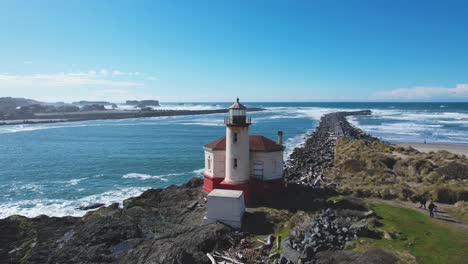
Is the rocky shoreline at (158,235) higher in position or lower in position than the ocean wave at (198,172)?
higher

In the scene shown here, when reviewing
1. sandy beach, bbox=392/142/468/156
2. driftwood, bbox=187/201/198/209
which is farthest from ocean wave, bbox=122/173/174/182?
sandy beach, bbox=392/142/468/156

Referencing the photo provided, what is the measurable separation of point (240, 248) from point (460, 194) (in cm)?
1148

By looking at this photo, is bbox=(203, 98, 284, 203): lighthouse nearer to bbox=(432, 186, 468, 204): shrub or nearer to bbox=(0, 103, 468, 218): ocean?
bbox=(432, 186, 468, 204): shrub

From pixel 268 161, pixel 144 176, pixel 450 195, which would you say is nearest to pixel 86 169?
pixel 144 176

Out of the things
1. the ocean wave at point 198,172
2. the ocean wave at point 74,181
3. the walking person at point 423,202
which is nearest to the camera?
the walking person at point 423,202

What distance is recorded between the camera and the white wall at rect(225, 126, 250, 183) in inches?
651

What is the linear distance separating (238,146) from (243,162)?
2.66 feet

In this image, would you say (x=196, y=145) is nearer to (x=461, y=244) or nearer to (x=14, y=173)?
(x=14, y=173)

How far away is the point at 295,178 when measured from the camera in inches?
933

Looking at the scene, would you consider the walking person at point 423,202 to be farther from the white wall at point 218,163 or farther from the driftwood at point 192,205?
the driftwood at point 192,205

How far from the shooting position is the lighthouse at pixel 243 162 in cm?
1653

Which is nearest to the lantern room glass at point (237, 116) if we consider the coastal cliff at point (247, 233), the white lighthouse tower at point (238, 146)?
the white lighthouse tower at point (238, 146)

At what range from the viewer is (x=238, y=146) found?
54.3 feet

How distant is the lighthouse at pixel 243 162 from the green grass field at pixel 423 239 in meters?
5.40
